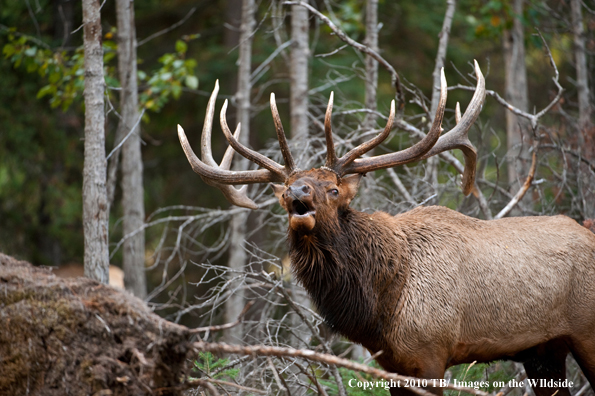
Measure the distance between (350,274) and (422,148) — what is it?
1.12 meters

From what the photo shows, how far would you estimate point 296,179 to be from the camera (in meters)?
4.49

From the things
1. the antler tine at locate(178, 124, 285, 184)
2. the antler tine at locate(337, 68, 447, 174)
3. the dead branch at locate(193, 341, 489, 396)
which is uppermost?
the antler tine at locate(337, 68, 447, 174)

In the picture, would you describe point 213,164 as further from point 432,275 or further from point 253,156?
point 432,275

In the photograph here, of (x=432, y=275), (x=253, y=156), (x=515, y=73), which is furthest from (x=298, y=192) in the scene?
(x=515, y=73)

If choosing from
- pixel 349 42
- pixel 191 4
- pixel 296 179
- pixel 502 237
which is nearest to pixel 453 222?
pixel 502 237

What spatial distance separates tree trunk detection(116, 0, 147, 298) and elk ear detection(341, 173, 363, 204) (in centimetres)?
339

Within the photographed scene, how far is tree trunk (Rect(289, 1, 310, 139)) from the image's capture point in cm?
775

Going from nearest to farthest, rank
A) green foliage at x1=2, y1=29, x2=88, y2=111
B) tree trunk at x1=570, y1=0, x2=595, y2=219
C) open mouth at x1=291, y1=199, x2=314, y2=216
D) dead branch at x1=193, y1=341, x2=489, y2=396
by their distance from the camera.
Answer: dead branch at x1=193, y1=341, x2=489, y2=396 → open mouth at x1=291, y1=199, x2=314, y2=216 → tree trunk at x1=570, y1=0, x2=595, y2=219 → green foliage at x1=2, y1=29, x2=88, y2=111

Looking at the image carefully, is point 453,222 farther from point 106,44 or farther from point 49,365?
point 106,44

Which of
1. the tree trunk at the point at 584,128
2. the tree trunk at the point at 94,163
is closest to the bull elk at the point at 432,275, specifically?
the tree trunk at the point at 94,163

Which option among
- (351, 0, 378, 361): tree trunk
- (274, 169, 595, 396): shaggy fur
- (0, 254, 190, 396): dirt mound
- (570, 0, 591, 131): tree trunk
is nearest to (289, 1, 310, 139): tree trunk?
(351, 0, 378, 361): tree trunk

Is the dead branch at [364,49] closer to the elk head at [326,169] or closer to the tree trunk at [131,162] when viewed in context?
the elk head at [326,169]

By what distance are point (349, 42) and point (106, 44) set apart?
3.66 meters

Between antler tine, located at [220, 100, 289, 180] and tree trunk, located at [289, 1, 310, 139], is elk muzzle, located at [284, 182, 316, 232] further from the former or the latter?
tree trunk, located at [289, 1, 310, 139]
